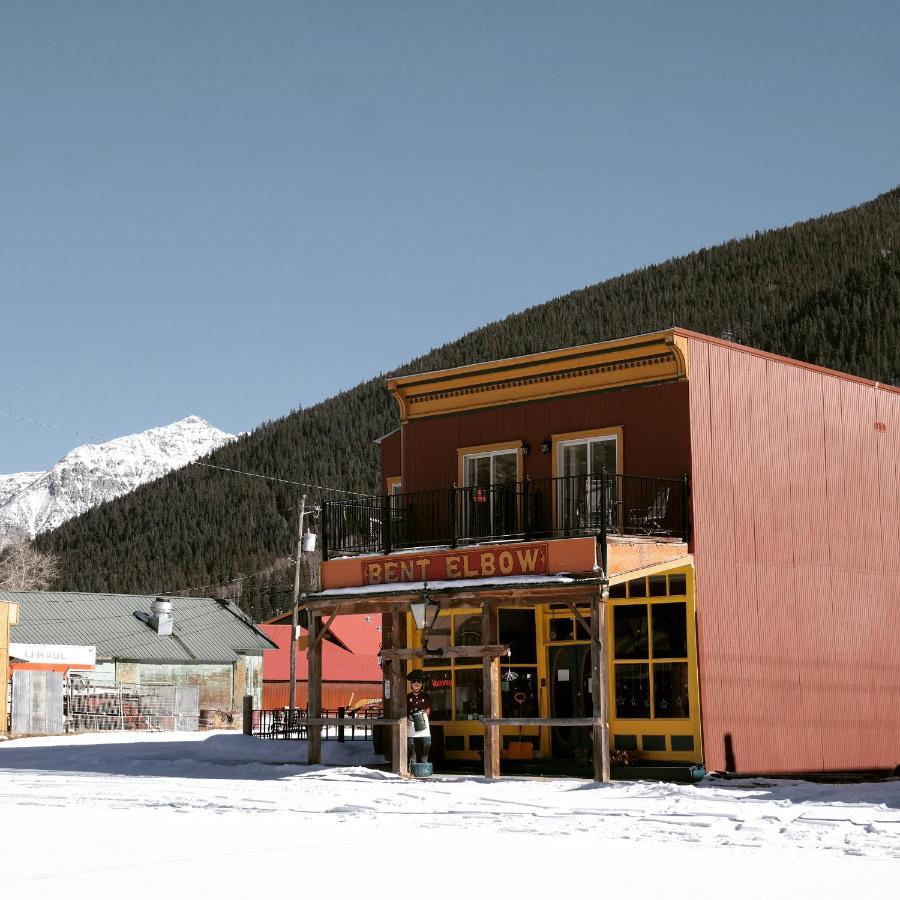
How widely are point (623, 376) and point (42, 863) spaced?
14626 millimetres

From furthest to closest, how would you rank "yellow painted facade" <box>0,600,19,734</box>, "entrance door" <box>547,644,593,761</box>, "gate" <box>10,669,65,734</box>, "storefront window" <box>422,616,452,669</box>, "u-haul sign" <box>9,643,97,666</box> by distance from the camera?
"u-haul sign" <box>9,643,97,666</box>
"gate" <box>10,669,65,734</box>
"yellow painted facade" <box>0,600,19,734</box>
"storefront window" <box>422,616,452,669</box>
"entrance door" <box>547,644,593,761</box>

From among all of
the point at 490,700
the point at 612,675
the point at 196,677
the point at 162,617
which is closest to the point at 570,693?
the point at 612,675

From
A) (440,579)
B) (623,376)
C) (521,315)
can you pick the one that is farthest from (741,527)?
(521,315)

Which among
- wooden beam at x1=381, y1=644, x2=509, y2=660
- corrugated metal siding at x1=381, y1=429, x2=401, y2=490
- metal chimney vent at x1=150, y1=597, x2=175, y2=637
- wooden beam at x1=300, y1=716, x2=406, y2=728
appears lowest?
wooden beam at x1=300, y1=716, x2=406, y2=728

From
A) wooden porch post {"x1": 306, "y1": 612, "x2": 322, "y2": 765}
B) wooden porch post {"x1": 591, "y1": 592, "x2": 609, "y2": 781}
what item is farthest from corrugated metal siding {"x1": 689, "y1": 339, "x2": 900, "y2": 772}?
wooden porch post {"x1": 306, "y1": 612, "x2": 322, "y2": 765}

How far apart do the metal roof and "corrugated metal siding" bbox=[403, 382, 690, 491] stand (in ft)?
87.2

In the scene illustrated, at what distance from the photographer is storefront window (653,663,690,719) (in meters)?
23.3

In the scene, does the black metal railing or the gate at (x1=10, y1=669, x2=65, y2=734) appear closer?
the black metal railing

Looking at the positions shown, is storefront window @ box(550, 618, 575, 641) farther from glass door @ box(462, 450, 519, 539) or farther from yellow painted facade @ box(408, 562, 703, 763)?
glass door @ box(462, 450, 519, 539)

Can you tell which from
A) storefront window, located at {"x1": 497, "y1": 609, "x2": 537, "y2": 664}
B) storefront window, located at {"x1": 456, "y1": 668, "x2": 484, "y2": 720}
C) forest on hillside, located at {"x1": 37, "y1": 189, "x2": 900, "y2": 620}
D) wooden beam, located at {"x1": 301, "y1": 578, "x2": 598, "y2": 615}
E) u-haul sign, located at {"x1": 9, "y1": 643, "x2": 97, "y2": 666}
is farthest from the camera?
forest on hillside, located at {"x1": 37, "y1": 189, "x2": 900, "y2": 620}

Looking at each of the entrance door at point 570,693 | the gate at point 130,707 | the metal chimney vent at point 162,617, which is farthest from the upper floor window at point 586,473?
the metal chimney vent at point 162,617

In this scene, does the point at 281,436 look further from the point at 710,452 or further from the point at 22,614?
the point at 710,452

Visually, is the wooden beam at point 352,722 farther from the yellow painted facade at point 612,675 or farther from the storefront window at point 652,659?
the storefront window at point 652,659

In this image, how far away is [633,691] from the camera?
78.7 feet
